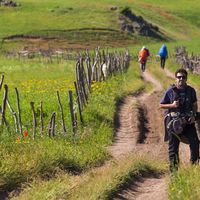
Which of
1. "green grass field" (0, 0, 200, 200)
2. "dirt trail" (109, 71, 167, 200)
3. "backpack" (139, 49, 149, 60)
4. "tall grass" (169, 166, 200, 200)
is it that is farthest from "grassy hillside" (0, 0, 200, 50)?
"tall grass" (169, 166, 200, 200)

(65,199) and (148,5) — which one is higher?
(65,199)

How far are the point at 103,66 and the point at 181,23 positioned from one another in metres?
69.5

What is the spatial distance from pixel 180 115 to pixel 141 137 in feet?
21.0

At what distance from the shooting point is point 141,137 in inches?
704

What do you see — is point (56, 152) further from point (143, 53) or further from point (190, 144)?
point (143, 53)

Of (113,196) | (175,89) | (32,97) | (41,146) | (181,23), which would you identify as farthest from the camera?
(181,23)

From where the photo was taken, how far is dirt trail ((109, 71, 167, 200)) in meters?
11.2

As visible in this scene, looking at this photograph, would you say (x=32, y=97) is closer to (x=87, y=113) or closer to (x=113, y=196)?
(x=87, y=113)

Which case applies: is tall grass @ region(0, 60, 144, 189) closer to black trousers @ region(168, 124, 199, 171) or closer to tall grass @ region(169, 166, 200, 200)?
black trousers @ region(168, 124, 199, 171)

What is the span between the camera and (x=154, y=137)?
58.9 ft

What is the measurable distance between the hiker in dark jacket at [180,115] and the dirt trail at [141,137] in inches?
28.7

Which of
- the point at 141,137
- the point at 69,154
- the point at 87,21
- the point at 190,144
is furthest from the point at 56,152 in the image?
the point at 87,21

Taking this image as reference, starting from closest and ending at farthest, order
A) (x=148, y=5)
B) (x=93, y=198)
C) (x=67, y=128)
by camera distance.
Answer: (x=93, y=198) → (x=67, y=128) → (x=148, y=5)

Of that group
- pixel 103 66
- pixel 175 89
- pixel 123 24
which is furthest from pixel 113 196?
pixel 123 24
